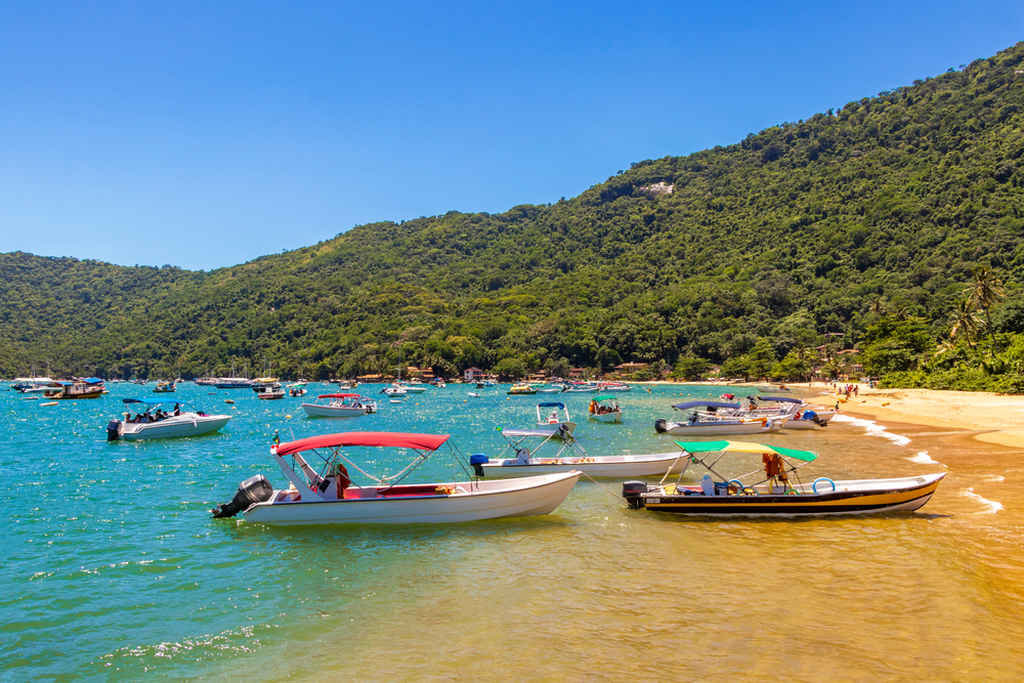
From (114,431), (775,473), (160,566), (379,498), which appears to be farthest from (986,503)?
(114,431)

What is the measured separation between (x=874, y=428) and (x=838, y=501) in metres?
27.4

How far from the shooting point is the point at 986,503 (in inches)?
687

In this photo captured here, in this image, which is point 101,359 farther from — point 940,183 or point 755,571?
point 940,183

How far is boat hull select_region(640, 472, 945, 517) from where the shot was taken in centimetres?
1656

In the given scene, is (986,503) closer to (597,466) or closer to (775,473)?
(775,473)

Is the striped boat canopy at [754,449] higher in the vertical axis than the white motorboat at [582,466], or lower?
higher

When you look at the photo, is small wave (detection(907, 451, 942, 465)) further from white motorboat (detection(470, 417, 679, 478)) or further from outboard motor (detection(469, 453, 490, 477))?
outboard motor (detection(469, 453, 490, 477))

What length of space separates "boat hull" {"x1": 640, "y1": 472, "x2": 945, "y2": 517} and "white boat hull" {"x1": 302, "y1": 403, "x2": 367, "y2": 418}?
5062 centimetres

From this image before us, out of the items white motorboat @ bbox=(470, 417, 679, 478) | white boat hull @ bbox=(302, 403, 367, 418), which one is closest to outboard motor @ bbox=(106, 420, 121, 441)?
white boat hull @ bbox=(302, 403, 367, 418)

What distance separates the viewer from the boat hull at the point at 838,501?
16.6 m

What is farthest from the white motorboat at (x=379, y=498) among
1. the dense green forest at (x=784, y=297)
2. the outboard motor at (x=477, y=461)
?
the dense green forest at (x=784, y=297)

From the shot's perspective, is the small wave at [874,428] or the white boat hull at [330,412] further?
the white boat hull at [330,412]

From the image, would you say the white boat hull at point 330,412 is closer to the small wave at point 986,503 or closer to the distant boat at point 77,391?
the small wave at point 986,503

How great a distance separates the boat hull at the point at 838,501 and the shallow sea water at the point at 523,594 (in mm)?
390
